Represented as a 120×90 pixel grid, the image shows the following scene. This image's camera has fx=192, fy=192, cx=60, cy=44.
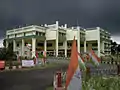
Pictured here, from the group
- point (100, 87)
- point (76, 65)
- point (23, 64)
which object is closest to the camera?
point (76, 65)

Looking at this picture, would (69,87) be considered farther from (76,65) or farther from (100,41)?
(100,41)

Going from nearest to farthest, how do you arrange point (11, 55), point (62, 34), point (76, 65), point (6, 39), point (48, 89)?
1. point (76, 65)
2. point (48, 89)
3. point (11, 55)
4. point (62, 34)
5. point (6, 39)

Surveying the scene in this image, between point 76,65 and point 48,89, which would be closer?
point 76,65

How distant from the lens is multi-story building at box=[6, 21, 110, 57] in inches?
2901

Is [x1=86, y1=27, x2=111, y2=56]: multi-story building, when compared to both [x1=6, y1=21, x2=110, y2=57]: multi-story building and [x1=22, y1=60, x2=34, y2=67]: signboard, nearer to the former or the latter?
[x1=6, y1=21, x2=110, y2=57]: multi-story building

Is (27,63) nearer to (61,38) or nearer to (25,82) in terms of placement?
(25,82)

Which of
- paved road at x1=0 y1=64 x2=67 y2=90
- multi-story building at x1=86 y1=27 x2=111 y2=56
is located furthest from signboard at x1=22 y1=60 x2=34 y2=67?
multi-story building at x1=86 y1=27 x2=111 y2=56

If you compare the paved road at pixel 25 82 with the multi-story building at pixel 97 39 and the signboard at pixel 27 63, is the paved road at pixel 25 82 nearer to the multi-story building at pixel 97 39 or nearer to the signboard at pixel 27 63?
the signboard at pixel 27 63

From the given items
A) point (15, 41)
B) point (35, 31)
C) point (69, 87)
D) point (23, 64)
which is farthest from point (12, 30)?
point (69, 87)

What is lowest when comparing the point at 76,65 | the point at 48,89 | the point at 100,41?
the point at 48,89

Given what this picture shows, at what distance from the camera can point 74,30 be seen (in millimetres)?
76625

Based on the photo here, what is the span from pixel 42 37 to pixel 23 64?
4155 cm

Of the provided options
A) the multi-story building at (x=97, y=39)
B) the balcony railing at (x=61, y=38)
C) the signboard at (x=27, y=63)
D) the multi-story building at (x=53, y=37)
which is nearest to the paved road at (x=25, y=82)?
the signboard at (x=27, y=63)

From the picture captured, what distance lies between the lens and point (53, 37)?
74.9 m
